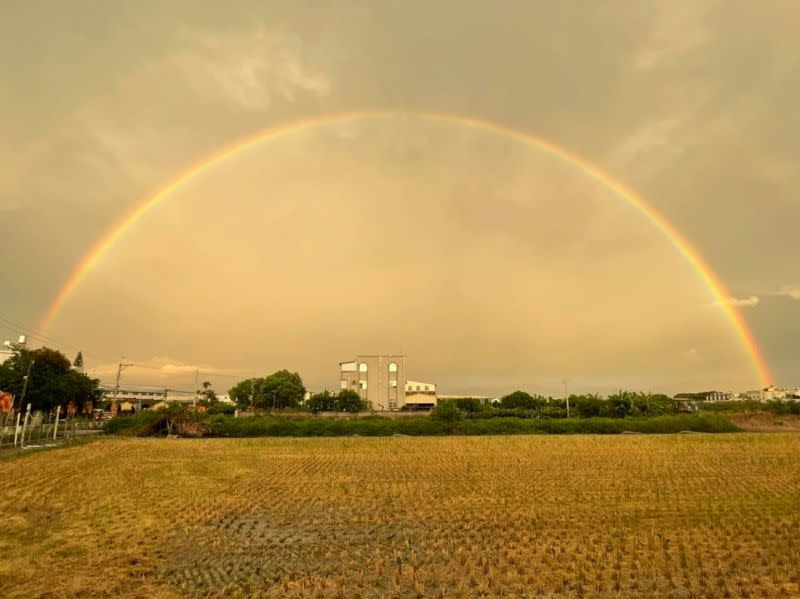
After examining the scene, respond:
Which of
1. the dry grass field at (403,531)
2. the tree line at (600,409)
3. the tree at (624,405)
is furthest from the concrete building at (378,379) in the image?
the dry grass field at (403,531)

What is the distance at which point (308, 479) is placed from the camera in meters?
25.8

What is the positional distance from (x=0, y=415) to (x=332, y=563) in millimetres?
39400

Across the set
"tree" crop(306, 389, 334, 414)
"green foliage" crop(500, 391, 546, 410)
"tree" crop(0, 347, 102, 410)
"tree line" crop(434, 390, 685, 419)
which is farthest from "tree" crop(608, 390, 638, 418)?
"tree" crop(0, 347, 102, 410)

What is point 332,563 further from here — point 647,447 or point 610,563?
point 647,447

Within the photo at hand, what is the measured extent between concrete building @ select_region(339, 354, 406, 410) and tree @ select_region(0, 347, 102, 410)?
6242cm

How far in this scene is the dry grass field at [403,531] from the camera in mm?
10367

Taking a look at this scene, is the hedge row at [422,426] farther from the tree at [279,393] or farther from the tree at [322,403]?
the tree at [279,393]

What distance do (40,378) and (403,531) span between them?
59.6 meters

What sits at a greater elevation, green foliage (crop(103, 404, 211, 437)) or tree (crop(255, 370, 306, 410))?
tree (crop(255, 370, 306, 410))

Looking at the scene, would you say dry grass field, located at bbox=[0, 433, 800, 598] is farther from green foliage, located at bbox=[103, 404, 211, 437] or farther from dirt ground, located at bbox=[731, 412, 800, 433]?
dirt ground, located at bbox=[731, 412, 800, 433]

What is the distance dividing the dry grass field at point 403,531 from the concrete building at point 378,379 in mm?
90278

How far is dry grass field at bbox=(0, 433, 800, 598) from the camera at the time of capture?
1037cm

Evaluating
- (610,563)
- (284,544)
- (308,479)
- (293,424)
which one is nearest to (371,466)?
(308,479)

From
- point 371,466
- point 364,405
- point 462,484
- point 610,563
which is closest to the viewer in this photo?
point 610,563
